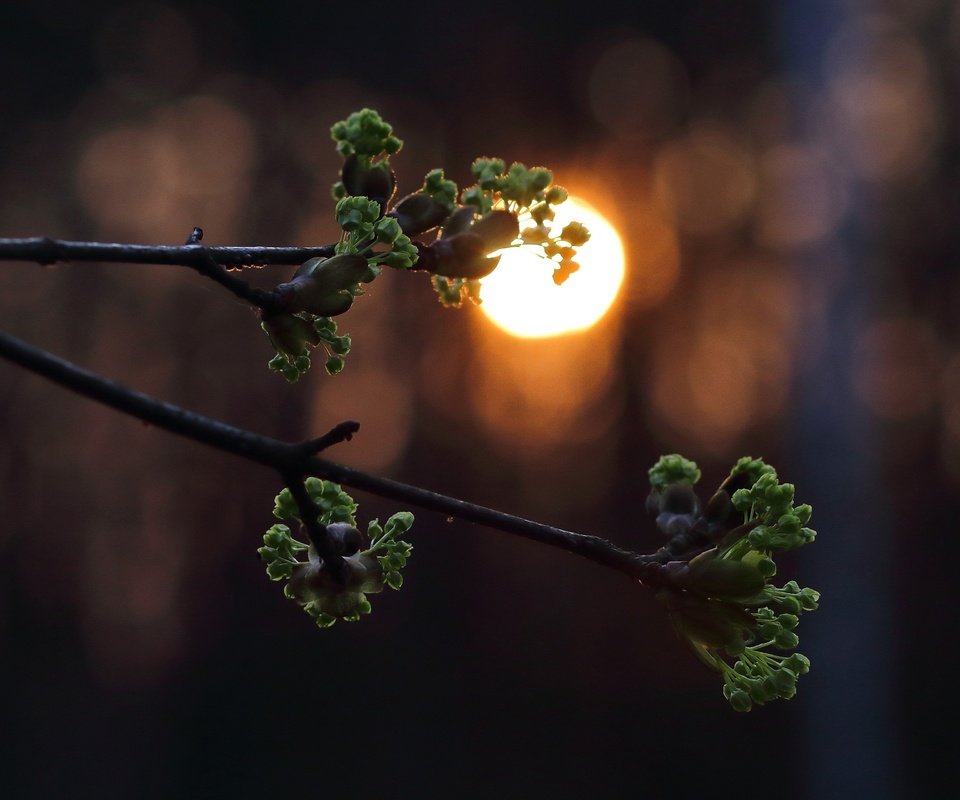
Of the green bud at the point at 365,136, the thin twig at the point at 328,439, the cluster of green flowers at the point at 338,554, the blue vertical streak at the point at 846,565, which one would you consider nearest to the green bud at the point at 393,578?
the cluster of green flowers at the point at 338,554

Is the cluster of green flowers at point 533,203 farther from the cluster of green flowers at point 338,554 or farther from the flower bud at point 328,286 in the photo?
the cluster of green flowers at point 338,554

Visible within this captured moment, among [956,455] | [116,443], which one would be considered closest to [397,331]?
[116,443]

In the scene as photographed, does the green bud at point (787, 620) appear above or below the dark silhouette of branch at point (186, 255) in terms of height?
below

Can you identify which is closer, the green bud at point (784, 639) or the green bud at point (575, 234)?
the green bud at point (784, 639)

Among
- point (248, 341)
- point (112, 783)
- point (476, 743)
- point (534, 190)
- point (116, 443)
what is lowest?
point (112, 783)

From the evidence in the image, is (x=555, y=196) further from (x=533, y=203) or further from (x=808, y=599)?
(x=808, y=599)

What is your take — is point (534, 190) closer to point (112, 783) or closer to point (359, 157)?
point (359, 157)

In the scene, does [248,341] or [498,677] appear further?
[498,677]

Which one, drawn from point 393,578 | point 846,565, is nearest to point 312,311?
point 393,578
